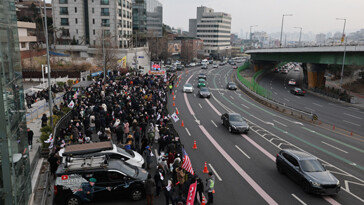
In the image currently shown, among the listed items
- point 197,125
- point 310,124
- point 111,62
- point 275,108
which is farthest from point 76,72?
point 310,124

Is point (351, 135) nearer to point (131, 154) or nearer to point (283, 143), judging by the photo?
point (283, 143)

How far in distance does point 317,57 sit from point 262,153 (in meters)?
37.3

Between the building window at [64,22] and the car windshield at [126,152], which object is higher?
the building window at [64,22]

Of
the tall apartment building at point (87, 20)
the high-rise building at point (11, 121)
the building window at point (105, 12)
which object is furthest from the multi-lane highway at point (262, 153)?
the building window at point (105, 12)

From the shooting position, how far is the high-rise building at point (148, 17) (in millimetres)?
110625

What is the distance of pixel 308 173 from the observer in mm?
13773

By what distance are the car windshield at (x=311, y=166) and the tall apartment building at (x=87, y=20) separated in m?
62.8

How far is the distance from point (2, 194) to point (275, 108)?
108ft

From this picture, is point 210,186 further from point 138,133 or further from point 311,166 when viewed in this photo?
point 138,133

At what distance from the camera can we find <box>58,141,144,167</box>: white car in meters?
12.8

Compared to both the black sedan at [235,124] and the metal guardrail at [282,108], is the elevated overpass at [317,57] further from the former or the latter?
the black sedan at [235,124]

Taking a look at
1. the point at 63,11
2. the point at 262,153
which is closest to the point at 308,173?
the point at 262,153

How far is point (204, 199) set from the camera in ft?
39.7

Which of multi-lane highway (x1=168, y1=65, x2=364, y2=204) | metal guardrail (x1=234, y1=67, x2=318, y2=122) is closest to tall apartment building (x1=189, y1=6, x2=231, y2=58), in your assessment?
metal guardrail (x1=234, y1=67, x2=318, y2=122)
